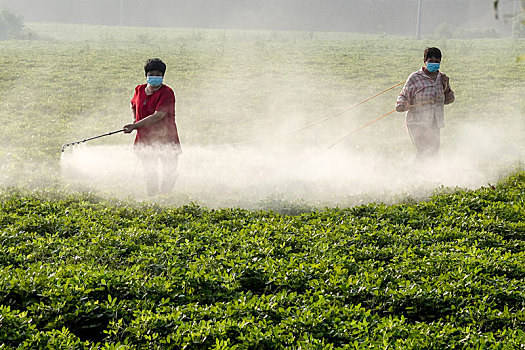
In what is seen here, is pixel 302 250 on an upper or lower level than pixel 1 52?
lower

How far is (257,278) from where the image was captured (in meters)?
5.21

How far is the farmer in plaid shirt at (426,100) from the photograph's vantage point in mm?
9797

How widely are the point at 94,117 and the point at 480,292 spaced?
45.6ft

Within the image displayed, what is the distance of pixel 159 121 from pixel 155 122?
0.19ft

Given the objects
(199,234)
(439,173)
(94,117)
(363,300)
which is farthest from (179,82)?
(363,300)

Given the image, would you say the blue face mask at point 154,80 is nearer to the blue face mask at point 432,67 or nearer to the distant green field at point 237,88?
the blue face mask at point 432,67

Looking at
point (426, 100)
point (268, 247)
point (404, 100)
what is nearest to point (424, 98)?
point (426, 100)

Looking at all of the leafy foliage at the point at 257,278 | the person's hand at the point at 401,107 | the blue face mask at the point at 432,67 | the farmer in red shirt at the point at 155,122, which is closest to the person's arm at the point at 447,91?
the blue face mask at the point at 432,67

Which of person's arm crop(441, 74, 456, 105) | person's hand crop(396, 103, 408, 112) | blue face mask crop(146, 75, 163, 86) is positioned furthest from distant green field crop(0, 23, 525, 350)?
blue face mask crop(146, 75, 163, 86)

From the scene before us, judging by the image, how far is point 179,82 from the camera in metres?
22.7

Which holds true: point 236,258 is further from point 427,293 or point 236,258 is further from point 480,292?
point 480,292

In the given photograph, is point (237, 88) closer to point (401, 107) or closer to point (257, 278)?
point (401, 107)

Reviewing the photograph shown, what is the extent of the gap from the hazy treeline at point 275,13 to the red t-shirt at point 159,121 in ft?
219

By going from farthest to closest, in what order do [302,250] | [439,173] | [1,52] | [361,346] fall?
[1,52], [439,173], [302,250], [361,346]
